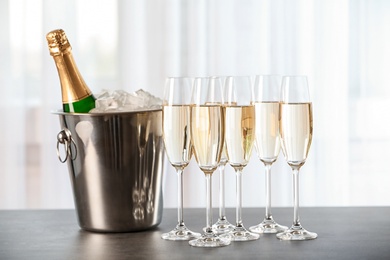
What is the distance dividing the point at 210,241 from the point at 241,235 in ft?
0.27

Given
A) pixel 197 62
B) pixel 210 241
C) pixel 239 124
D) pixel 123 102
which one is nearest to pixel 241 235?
pixel 210 241

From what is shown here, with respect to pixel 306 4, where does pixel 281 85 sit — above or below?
below

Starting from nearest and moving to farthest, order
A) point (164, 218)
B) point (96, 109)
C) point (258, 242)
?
point (258, 242) → point (96, 109) → point (164, 218)

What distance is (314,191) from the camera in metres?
3.87

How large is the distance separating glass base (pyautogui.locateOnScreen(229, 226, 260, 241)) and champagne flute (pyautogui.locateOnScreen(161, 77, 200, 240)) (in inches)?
3.1

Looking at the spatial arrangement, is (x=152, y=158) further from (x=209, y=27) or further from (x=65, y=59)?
(x=209, y=27)

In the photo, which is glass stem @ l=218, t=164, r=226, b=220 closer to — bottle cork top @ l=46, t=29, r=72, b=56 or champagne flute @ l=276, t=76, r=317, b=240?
champagne flute @ l=276, t=76, r=317, b=240

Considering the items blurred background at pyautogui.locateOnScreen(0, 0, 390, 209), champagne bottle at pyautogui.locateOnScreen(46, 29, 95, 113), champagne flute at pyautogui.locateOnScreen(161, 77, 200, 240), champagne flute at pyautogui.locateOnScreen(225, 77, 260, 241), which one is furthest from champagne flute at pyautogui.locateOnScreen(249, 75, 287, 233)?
blurred background at pyautogui.locateOnScreen(0, 0, 390, 209)

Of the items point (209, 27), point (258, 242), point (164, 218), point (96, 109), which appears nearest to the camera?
point (258, 242)

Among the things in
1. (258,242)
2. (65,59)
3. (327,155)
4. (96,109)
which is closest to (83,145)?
(96,109)

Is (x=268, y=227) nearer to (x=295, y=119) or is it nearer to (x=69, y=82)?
(x=295, y=119)

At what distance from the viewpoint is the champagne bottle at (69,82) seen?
62.1 inches

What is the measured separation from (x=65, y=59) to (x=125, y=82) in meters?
2.21

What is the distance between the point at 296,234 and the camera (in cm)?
146
